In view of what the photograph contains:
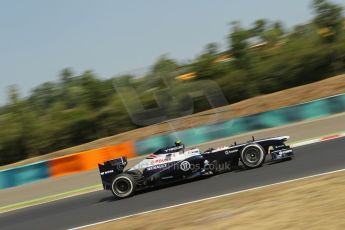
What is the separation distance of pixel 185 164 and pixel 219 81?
21.9m

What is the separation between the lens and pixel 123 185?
465 inches

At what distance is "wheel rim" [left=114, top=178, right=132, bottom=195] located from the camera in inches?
462

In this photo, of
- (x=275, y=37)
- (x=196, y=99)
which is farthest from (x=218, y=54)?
(x=196, y=99)

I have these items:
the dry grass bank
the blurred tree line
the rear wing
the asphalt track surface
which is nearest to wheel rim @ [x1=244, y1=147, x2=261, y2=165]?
the asphalt track surface

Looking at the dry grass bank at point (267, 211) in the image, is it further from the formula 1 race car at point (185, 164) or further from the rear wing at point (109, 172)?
the rear wing at point (109, 172)

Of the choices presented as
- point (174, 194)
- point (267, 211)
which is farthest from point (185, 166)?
point (267, 211)

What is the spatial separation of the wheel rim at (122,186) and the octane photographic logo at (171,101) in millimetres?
1429

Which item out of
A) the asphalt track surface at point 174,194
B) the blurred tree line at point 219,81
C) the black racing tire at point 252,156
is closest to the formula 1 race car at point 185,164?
the black racing tire at point 252,156

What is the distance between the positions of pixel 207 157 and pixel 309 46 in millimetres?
23356

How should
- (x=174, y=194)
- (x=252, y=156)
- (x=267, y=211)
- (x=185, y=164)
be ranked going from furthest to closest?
(x=185, y=164) < (x=252, y=156) < (x=174, y=194) < (x=267, y=211)

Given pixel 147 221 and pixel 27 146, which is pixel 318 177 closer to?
pixel 147 221

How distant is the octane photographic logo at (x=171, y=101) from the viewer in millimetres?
10695

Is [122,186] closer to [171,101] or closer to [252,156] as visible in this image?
[171,101]

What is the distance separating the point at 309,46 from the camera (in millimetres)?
32875
